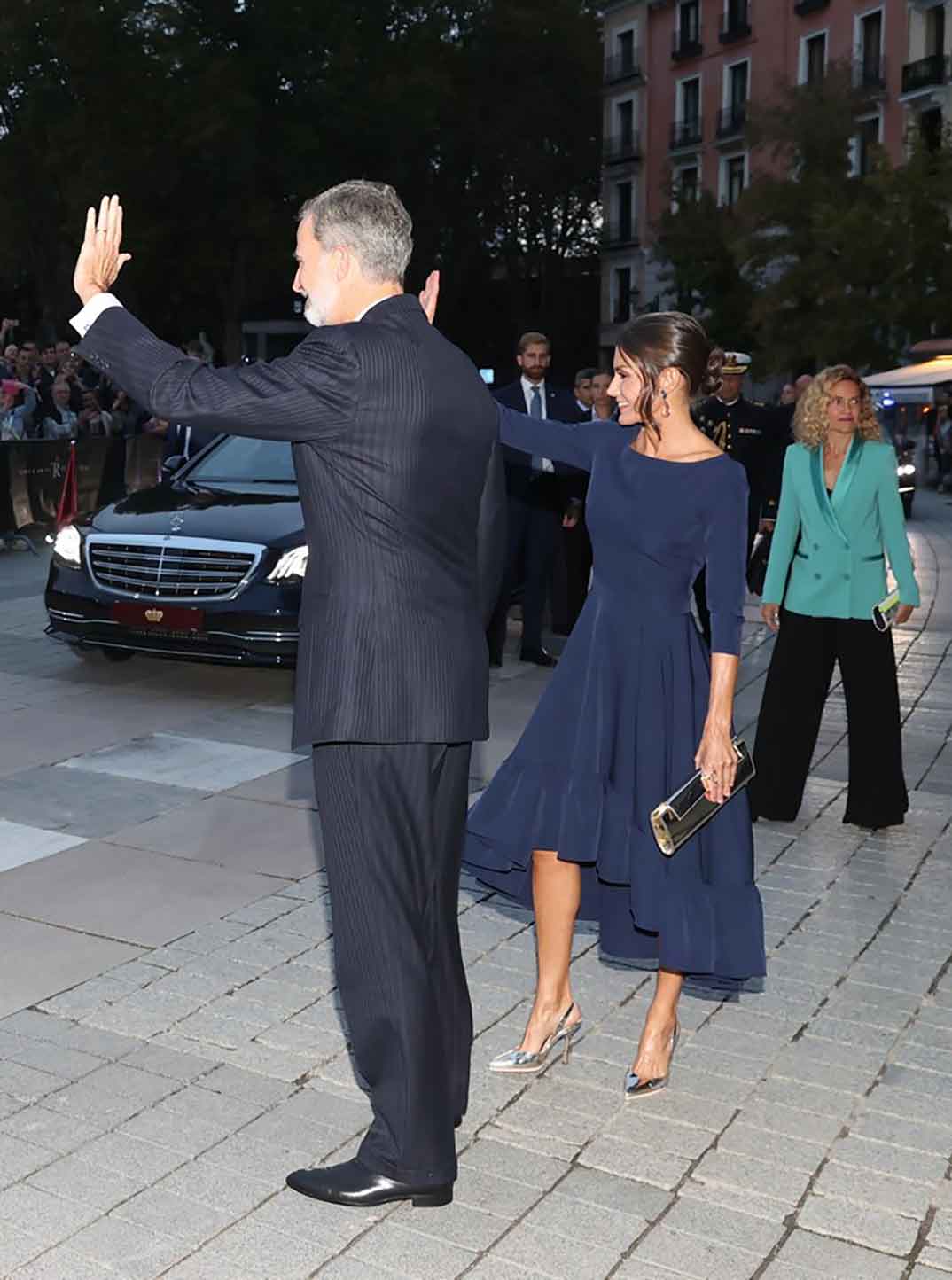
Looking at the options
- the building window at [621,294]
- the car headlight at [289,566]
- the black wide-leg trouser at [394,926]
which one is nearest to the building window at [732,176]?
the building window at [621,294]

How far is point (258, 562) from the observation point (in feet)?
29.2

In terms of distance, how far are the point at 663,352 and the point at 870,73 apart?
168ft

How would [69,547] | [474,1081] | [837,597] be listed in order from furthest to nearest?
[69,547] < [837,597] < [474,1081]

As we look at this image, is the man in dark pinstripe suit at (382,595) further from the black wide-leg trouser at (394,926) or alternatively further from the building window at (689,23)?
the building window at (689,23)

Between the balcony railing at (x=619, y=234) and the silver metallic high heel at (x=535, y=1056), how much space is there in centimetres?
6250

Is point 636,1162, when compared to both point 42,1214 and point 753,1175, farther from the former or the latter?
point 42,1214

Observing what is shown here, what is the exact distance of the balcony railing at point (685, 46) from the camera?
59.4 metres

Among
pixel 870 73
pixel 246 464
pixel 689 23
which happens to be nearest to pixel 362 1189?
pixel 246 464

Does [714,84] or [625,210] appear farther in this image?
[625,210]

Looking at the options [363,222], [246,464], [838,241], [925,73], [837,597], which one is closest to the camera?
[363,222]

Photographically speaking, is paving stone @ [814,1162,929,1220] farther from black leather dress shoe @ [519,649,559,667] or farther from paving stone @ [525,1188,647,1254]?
black leather dress shoe @ [519,649,559,667]


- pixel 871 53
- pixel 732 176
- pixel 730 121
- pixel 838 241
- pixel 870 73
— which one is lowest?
pixel 838 241

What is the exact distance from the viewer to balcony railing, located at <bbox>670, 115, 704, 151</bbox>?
60.3 metres

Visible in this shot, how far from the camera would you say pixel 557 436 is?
13.5 feet
